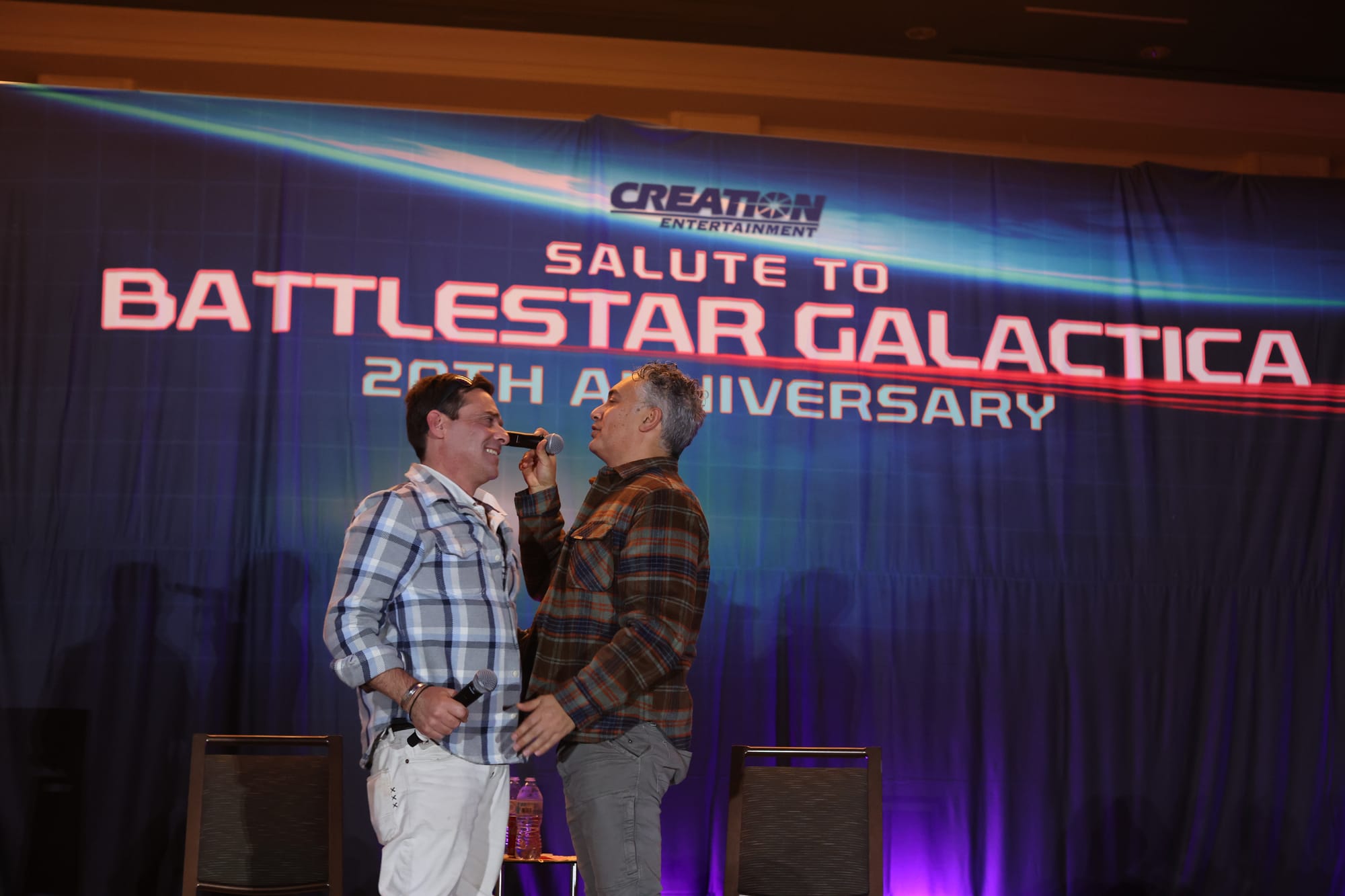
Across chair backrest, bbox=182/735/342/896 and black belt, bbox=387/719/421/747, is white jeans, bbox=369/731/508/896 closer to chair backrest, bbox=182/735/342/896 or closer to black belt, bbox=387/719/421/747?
black belt, bbox=387/719/421/747

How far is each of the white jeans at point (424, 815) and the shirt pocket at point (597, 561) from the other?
0.47 metres

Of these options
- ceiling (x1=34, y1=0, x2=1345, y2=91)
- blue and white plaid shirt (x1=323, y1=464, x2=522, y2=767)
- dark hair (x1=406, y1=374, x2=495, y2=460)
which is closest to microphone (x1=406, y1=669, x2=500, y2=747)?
blue and white plaid shirt (x1=323, y1=464, x2=522, y2=767)

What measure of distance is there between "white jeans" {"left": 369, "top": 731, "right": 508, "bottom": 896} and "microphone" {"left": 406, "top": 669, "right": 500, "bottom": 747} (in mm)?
182

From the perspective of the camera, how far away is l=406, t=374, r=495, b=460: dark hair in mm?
2826

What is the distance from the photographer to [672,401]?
2.96 metres

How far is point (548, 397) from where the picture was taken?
4.57 m

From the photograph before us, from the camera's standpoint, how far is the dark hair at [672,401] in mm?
2951

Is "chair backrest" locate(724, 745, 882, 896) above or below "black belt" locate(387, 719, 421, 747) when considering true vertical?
below

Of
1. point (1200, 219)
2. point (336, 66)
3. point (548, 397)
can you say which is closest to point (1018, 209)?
point (1200, 219)

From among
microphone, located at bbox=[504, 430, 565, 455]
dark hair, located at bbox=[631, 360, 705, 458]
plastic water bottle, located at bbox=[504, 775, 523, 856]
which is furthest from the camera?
plastic water bottle, located at bbox=[504, 775, 523, 856]

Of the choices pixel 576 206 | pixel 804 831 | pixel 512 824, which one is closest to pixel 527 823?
pixel 512 824

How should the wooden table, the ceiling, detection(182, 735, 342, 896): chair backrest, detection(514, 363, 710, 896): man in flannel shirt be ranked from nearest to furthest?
detection(514, 363, 710, 896): man in flannel shirt
detection(182, 735, 342, 896): chair backrest
the wooden table
the ceiling

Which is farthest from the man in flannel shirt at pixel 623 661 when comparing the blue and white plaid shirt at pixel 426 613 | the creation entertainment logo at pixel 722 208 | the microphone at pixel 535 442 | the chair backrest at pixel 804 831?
the creation entertainment logo at pixel 722 208

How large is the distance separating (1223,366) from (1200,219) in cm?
63
